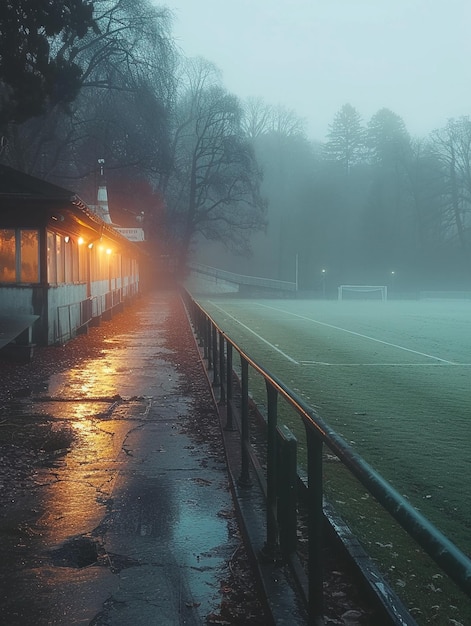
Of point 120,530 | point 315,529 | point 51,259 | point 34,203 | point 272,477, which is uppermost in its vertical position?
point 34,203

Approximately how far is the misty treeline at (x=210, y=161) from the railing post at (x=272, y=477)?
13.9m

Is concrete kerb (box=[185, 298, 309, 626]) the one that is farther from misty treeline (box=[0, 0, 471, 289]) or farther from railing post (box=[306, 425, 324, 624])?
misty treeline (box=[0, 0, 471, 289])

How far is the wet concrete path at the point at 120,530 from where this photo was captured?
374 cm

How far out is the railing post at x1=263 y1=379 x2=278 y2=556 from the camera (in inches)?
161

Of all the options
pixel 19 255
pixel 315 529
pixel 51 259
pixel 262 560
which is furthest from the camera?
pixel 51 259

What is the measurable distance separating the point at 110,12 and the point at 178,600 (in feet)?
89.7

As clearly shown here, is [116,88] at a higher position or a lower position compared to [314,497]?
higher

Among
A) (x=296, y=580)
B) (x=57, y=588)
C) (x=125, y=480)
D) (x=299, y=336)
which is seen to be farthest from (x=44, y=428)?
(x=299, y=336)

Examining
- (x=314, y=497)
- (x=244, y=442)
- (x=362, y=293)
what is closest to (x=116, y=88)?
(x=244, y=442)

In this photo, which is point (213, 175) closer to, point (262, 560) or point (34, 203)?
point (34, 203)

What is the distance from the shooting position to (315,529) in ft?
10.1

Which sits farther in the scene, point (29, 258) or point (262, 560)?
point (29, 258)

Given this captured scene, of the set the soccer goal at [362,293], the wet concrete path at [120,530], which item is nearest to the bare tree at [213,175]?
the soccer goal at [362,293]

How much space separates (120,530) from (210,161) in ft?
190
